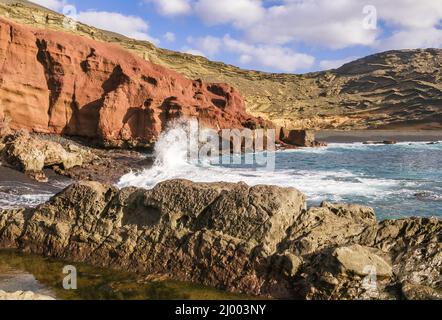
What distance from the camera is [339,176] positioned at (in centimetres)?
2473

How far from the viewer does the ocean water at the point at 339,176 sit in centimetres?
1731

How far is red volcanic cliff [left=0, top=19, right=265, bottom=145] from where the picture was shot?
90.5 feet

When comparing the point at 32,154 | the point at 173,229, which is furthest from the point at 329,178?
the point at 173,229

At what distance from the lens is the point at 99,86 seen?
31.7 m

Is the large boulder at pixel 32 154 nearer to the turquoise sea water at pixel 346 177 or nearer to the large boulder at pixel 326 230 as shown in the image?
the turquoise sea water at pixel 346 177

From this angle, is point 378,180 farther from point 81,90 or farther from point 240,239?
point 81,90

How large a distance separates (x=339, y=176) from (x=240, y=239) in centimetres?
1806

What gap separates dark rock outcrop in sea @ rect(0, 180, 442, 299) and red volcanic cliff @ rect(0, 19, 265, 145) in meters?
20.1

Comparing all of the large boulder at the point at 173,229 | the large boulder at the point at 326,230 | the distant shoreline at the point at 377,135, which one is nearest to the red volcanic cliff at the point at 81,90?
the large boulder at the point at 173,229

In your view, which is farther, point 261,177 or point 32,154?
point 261,177

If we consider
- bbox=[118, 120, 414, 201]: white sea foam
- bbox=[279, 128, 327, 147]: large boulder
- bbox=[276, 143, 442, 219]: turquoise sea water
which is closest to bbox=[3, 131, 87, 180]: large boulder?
bbox=[118, 120, 414, 201]: white sea foam

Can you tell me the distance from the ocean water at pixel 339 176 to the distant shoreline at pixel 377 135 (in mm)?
22800

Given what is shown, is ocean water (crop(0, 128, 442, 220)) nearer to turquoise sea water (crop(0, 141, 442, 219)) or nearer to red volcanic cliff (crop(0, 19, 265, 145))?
turquoise sea water (crop(0, 141, 442, 219))

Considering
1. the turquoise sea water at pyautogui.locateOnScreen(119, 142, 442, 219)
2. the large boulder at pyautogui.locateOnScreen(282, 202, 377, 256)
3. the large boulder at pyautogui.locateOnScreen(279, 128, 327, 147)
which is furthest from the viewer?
the large boulder at pyautogui.locateOnScreen(279, 128, 327, 147)
